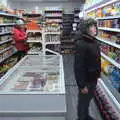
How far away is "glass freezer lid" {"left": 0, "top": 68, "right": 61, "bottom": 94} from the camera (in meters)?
2.78

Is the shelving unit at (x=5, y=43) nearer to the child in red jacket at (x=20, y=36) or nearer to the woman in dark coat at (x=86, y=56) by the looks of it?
the child in red jacket at (x=20, y=36)

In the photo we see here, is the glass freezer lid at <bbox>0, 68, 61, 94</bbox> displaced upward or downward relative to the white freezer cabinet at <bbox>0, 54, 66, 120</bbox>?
upward

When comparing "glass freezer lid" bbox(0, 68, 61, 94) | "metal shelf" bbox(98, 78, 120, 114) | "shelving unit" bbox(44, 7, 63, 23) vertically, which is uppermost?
"shelving unit" bbox(44, 7, 63, 23)

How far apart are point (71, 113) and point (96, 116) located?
486 millimetres

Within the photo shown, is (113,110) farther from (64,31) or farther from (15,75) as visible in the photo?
(64,31)

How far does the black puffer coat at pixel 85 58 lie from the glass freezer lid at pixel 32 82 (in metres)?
0.34

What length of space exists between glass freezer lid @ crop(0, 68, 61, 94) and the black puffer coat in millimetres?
343

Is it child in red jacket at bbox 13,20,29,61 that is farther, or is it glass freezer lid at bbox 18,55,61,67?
child in red jacket at bbox 13,20,29,61

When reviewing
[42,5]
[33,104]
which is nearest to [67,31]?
[42,5]

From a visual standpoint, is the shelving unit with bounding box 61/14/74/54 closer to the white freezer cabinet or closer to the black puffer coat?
the black puffer coat

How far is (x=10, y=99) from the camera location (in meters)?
2.49

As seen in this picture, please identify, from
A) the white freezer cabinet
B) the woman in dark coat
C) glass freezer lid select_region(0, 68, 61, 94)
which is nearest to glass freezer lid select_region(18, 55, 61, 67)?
glass freezer lid select_region(0, 68, 61, 94)

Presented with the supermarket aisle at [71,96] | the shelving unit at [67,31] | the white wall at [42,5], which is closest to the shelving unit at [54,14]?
the shelving unit at [67,31]

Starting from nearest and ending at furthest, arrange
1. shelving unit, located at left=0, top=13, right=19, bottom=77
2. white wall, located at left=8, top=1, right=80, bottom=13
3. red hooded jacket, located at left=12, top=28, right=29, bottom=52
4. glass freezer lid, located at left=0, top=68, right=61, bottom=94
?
glass freezer lid, located at left=0, top=68, right=61, bottom=94 → red hooded jacket, located at left=12, top=28, right=29, bottom=52 → shelving unit, located at left=0, top=13, right=19, bottom=77 → white wall, located at left=8, top=1, right=80, bottom=13
